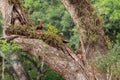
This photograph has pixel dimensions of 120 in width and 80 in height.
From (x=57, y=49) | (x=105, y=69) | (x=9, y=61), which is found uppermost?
(x=57, y=49)

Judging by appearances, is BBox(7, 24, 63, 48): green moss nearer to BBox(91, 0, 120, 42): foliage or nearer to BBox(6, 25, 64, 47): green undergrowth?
BBox(6, 25, 64, 47): green undergrowth

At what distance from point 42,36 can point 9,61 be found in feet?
17.2

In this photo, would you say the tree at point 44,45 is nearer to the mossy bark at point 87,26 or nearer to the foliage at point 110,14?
the mossy bark at point 87,26

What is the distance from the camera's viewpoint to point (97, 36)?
29.9ft

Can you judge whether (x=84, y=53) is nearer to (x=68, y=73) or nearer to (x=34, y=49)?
(x=68, y=73)

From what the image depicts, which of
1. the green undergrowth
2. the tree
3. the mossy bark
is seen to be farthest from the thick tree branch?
the mossy bark

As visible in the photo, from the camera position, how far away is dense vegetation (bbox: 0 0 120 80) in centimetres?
866

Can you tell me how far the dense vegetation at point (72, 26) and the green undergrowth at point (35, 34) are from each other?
36 centimetres

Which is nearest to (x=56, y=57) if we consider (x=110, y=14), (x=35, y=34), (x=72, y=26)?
(x=35, y=34)

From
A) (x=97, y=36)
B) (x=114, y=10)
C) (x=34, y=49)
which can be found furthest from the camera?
(x=114, y=10)

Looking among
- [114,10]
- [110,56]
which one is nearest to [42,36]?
[110,56]

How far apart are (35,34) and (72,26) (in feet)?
27.3

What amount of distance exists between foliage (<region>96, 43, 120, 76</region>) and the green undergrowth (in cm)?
100

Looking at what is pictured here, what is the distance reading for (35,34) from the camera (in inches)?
331
